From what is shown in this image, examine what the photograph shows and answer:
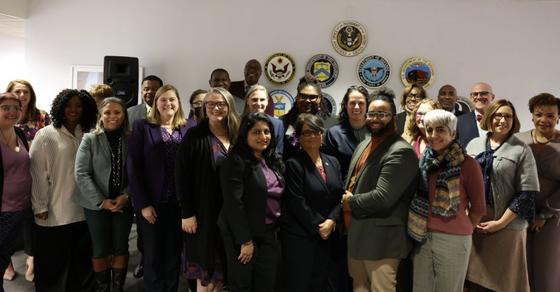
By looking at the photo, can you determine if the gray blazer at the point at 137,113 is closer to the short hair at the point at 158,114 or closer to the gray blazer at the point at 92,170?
the gray blazer at the point at 92,170

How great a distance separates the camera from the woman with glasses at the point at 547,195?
8.07 feet

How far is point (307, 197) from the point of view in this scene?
2113mm

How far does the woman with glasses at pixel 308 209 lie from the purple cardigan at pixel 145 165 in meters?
0.83

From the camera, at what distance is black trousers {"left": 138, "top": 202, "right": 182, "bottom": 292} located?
2387 millimetres

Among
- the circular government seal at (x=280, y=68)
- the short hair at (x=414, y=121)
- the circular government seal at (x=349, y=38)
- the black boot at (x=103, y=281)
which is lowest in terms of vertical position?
the black boot at (x=103, y=281)

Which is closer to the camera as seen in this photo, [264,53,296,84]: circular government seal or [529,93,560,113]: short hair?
[529,93,560,113]: short hair

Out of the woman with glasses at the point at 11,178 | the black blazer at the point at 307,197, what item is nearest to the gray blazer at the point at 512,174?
the black blazer at the point at 307,197

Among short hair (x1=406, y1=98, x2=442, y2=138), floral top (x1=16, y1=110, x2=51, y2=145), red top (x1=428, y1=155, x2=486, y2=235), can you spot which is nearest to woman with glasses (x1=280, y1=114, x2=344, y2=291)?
red top (x1=428, y1=155, x2=486, y2=235)

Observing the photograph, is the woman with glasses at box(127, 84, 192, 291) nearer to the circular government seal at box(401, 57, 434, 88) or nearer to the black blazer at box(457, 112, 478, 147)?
the black blazer at box(457, 112, 478, 147)

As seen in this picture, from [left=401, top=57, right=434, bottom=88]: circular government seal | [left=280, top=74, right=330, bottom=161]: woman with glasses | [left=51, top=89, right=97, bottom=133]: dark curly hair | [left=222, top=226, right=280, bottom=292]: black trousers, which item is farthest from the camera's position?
[left=401, top=57, right=434, bottom=88]: circular government seal

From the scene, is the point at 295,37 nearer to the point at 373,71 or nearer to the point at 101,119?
the point at 373,71

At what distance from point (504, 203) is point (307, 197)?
126 cm

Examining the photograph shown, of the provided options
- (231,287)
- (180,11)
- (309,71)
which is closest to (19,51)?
(180,11)

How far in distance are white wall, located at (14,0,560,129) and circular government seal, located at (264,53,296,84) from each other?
87 millimetres
